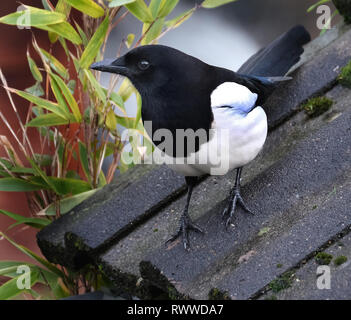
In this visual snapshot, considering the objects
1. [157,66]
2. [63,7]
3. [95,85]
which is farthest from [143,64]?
[63,7]

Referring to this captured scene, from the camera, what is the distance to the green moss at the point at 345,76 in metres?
1.85

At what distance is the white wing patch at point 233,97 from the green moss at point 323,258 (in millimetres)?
459

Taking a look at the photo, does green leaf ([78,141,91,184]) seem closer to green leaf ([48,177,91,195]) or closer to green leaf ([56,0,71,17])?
green leaf ([48,177,91,195])

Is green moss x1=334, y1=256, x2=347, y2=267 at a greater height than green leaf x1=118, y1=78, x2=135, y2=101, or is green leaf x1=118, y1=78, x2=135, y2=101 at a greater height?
green leaf x1=118, y1=78, x2=135, y2=101

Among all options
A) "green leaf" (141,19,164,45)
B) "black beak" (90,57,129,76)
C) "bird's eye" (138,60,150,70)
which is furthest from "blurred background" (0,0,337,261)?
"bird's eye" (138,60,150,70)

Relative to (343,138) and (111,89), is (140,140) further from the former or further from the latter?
(343,138)

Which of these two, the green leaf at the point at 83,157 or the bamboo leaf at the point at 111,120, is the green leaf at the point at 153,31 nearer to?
the bamboo leaf at the point at 111,120

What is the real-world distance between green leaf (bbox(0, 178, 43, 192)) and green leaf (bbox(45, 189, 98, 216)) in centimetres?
8

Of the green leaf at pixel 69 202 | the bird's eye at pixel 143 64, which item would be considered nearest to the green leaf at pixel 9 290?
the green leaf at pixel 69 202

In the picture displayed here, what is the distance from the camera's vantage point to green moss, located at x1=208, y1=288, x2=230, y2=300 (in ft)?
4.43

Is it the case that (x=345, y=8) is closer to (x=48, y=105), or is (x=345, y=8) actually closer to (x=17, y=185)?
(x=48, y=105)

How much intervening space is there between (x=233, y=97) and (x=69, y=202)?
77 centimetres

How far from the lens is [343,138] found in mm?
1660
